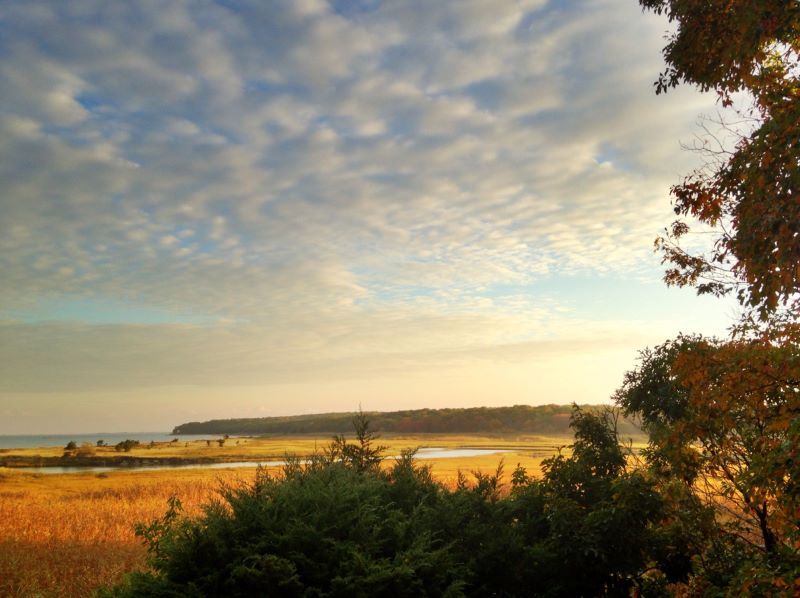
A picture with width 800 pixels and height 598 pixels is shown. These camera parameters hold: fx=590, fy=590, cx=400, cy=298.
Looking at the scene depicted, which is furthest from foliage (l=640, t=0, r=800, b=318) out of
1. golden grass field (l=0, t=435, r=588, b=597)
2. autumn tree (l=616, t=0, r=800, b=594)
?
golden grass field (l=0, t=435, r=588, b=597)

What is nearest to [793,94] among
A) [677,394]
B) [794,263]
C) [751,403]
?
[794,263]

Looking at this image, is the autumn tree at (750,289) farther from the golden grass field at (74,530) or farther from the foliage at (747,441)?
the golden grass field at (74,530)

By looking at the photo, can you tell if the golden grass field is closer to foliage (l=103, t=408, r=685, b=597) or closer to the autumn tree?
foliage (l=103, t=408, r=685, b=597)

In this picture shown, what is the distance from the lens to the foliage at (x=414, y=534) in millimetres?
7559

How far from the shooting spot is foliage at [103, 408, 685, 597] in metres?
7.56

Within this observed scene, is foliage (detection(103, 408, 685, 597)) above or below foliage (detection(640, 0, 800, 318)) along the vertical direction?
below

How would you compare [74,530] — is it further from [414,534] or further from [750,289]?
[750,289]

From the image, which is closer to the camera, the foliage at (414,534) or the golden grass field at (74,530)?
the foliage at (414,534)

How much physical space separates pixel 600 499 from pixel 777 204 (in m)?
6.48

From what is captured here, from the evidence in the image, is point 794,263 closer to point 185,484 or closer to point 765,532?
point 765,532

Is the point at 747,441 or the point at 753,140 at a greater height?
the point at 753,140

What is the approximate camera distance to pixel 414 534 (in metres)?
9.03

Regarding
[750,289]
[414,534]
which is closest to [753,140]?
[750,289]

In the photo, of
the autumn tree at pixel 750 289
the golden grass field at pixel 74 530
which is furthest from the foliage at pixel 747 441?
the golden grass field at pixel 74 530
